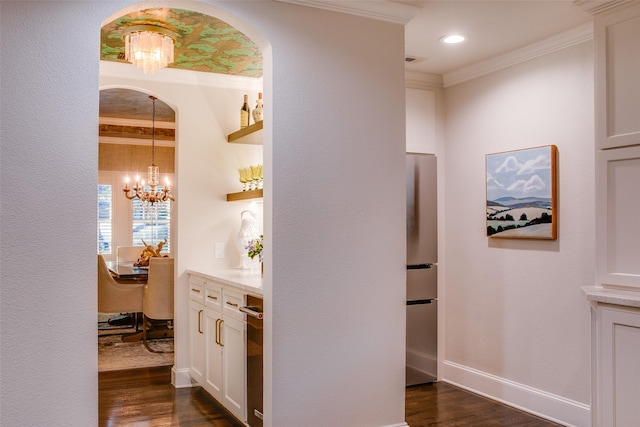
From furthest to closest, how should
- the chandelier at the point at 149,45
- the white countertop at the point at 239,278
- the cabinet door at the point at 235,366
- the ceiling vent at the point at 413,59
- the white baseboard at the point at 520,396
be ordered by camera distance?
the ceiling vent at the point at 413,59 < the white baseboard at the point at 520,396 < the chandelier at the point at 149,45 < the cabinet door at the point at 235,366 < the white countertop at the point at 239,278

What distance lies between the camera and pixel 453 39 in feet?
12.7

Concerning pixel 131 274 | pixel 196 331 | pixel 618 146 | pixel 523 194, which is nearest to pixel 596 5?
pixel 618 146

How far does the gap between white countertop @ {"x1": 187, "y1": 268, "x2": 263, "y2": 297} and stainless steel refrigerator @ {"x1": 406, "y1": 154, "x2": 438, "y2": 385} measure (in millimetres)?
1325

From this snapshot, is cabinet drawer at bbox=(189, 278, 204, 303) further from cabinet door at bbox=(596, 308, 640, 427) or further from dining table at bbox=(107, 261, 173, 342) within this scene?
cabinet door at bbox=(596, 308, 640, 427)

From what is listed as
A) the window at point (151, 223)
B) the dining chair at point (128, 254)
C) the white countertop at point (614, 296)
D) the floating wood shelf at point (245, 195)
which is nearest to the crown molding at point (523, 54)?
the white countertop at point (614, 296)

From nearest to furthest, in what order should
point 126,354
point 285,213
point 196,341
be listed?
point 285,213
point 196,341
point 126,354

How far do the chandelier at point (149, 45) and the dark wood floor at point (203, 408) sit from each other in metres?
2.41

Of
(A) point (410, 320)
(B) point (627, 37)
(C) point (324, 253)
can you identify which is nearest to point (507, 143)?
(B) point (627, 37)

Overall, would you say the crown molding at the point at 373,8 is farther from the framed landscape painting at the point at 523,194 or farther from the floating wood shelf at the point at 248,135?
the framed landscape painting at the point at 523,194

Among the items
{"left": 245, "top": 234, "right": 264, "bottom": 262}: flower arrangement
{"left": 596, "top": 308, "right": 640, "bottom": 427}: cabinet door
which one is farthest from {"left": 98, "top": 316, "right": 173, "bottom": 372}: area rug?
{"left": 596, "top": 308, "right": 640, "bottom": 427}: cabinet door

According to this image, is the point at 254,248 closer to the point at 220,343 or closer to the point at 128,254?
the point at 220,343

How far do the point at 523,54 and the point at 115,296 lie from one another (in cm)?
463

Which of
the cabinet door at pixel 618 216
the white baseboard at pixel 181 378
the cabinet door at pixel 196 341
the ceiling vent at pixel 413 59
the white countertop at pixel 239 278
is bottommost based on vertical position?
the white baseboard at pixel 181 378

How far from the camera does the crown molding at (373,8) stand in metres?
3.09
